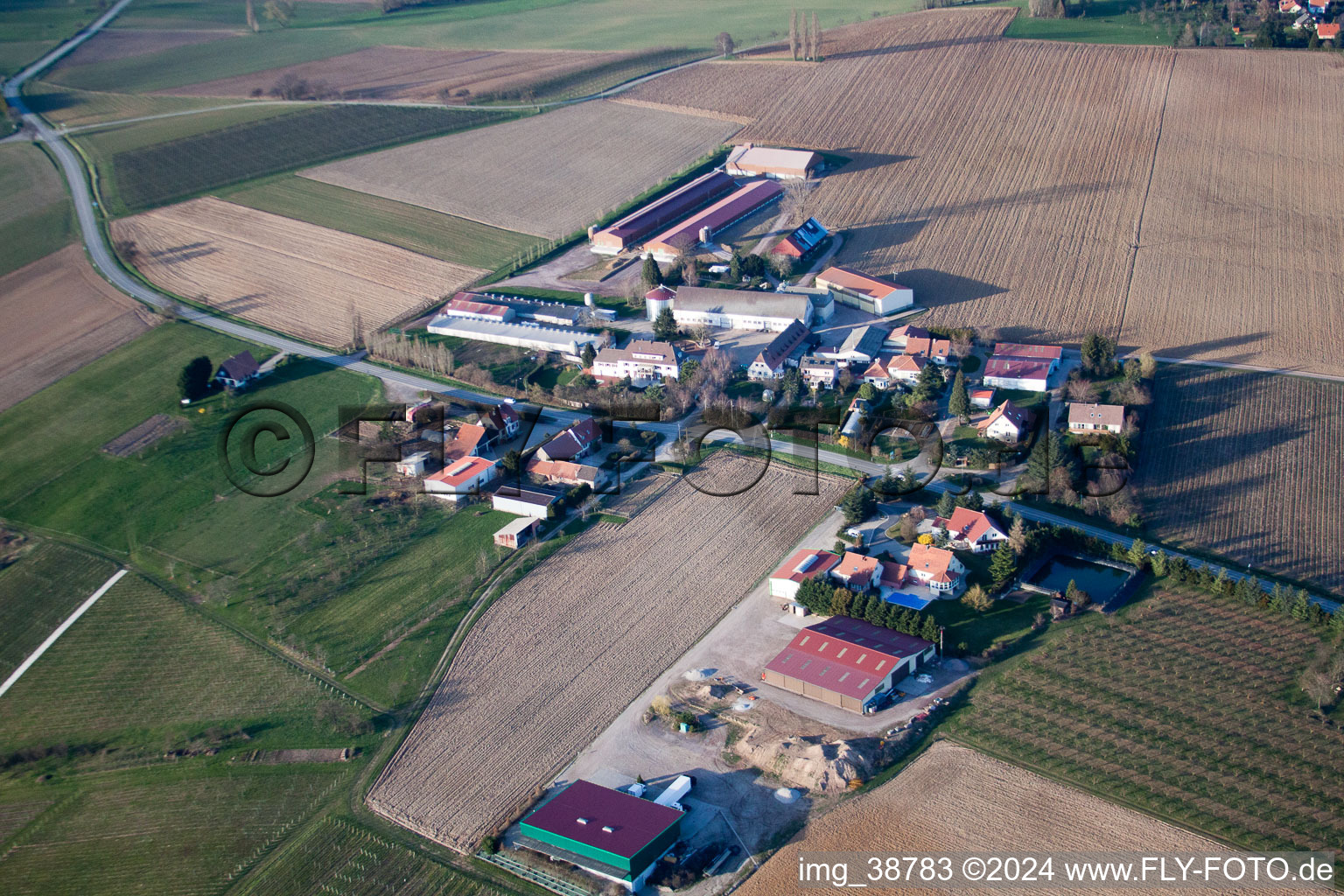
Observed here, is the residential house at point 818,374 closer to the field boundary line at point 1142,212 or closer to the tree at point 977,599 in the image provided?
the field boundary line at point 1142,212

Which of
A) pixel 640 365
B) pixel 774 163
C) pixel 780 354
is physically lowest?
pixel 640 365

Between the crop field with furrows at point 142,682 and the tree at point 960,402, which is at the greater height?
the tree at point 960,402

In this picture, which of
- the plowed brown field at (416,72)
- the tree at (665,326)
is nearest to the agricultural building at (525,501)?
the tree at (665,326)

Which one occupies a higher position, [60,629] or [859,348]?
[859,348]

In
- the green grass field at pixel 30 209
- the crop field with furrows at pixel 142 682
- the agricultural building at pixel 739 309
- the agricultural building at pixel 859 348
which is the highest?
the green grass field at pixel 30 209

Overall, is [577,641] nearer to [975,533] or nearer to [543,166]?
[975,533]

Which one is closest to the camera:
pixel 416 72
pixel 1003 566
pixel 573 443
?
pixel 1003 566

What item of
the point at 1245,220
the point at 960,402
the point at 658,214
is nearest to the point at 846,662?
the point at 960,402
